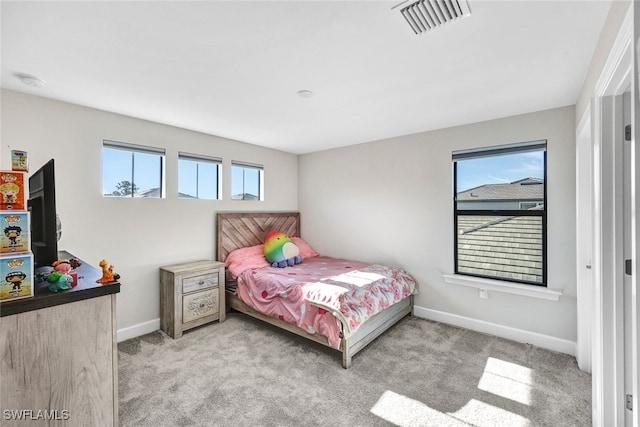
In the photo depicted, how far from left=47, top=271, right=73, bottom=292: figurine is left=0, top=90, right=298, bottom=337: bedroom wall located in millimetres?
1831

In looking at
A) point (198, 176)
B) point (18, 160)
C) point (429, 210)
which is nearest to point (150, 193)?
point (198, 176)

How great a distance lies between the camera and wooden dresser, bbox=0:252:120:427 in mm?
1066

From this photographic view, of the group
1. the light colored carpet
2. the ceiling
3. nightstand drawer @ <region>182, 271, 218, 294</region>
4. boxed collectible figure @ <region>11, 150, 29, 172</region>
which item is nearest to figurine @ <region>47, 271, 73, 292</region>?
boxed collectible figure @ <region>11, 150, 29, 172</region>

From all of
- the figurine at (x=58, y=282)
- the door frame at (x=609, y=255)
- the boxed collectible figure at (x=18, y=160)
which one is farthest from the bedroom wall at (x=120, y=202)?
the door frame at (x=609, y=255)

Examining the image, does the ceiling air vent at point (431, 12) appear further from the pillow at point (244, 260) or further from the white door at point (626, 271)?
the pillow at point (244, 260)

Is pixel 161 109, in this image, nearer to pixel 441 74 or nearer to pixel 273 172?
pixel 273 172

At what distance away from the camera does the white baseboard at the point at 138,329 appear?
2894 millimetres

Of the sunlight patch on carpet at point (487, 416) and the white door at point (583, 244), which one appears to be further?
the white door at point (583, 244)

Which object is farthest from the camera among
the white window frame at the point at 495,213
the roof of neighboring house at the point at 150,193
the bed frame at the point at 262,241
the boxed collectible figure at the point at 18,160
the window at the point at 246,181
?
the window at the point at 246,181

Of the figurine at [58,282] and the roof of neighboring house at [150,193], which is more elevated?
the roof of neighboring house at [150,193]

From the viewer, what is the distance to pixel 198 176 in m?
3.64

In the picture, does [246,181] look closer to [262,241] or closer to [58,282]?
[262,241]

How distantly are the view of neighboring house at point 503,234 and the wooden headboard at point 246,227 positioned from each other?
257cm

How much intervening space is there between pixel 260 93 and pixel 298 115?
2.00 feet
